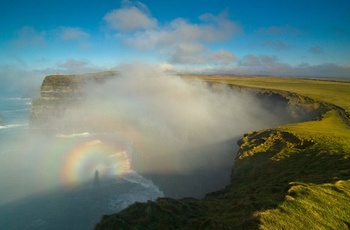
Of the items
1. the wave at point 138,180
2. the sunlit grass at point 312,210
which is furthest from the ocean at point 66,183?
the sunlit grass at point 312,210

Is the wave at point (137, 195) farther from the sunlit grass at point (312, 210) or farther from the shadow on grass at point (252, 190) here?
the sunlit grass at point (312, 210)

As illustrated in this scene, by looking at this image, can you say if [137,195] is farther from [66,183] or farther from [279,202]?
[279,202]

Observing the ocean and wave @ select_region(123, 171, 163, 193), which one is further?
wave @ select_region(123, 171, 163, 193)

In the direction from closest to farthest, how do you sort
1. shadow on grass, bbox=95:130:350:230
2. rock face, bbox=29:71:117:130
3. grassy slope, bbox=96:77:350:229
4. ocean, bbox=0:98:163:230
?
grassy slope, bbox=96:77:350:229, shadow on grass, bbox=95:130:350:230, ocean, bbox=0:98:163:230, rock face, bbox=29:71:117:130

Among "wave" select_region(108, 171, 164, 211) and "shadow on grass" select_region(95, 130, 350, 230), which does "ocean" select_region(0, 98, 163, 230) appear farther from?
"shadow on grass" select_region(95, 130, 350, 230)

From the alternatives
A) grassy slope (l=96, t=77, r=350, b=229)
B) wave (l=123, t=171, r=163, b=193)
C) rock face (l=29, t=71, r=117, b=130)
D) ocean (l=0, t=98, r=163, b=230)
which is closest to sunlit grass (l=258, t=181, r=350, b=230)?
grassy slope (l=96, t=77, r=350, b=229)
